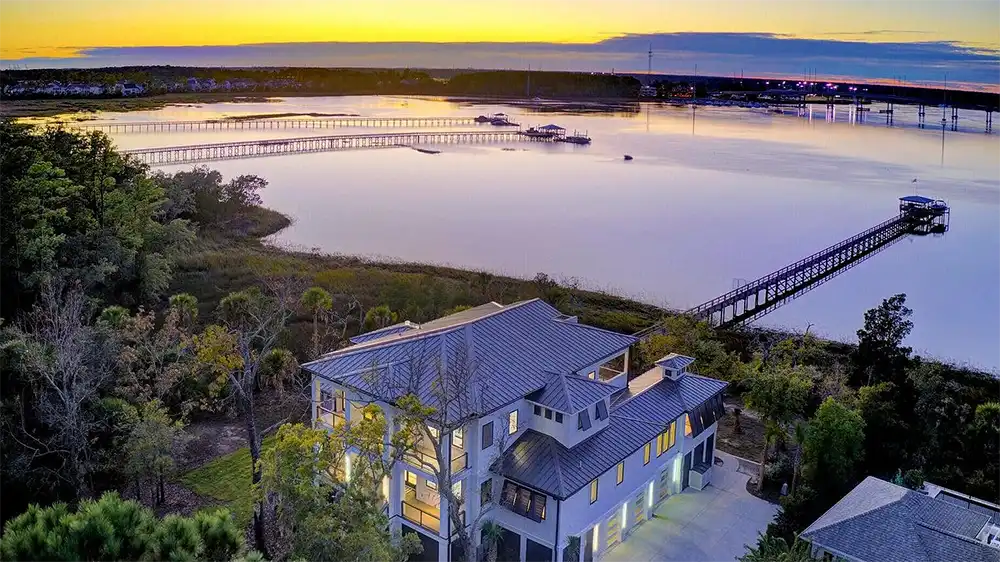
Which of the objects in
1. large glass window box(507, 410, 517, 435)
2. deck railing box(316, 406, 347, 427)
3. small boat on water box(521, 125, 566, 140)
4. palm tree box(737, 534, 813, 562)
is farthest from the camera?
small boat on water box(521, 125, 566, 140)

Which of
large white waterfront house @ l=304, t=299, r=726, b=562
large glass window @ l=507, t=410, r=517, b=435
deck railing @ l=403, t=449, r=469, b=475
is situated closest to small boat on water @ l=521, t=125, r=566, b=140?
large white waterfront house @ l=304, t=299, r=726, b=562

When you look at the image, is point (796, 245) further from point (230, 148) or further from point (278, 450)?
point (230, 148)

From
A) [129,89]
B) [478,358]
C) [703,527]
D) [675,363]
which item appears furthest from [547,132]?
[478,358]

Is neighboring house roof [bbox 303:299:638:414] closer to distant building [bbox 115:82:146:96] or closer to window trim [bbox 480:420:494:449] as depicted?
window trim [bbox 480:420:494:449]

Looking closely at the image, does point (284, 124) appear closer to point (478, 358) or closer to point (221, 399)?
point (221, 399)

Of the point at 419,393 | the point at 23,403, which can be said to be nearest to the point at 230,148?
the point at 23,403

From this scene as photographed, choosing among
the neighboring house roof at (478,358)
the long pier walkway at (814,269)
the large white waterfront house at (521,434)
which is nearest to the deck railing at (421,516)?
the large white waterfront house at (521,434)
